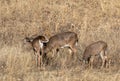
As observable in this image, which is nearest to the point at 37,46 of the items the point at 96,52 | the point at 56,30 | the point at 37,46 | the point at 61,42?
the point at 37,46

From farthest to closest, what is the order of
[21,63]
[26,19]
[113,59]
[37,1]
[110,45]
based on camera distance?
[37,1] → [26,19] → [110,45] → [113,59] → [21,63]

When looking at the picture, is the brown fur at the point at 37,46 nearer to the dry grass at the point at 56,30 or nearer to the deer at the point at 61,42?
the dry grass at the point at 56,30

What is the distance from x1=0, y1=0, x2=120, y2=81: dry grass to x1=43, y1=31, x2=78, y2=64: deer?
21 centimetres

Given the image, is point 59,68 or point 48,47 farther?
point 48,47

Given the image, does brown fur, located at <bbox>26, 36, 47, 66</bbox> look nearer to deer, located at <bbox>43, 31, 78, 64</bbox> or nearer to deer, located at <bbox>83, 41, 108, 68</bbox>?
deer, located at <bbox>43, 31, 78, 64</bbox>

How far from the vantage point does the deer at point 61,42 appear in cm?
1155

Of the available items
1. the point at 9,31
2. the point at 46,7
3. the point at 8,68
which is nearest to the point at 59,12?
the point at 46,7

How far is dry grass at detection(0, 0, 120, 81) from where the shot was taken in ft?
32.4

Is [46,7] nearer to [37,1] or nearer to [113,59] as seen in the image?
[37,1]

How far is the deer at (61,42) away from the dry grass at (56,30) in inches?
8.2

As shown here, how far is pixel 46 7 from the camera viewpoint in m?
15.1

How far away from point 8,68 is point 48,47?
1814mm

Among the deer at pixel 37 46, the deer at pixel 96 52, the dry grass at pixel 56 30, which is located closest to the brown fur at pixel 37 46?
the deer at pixel 37 46

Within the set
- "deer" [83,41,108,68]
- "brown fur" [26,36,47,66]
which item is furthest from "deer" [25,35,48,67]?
"deer" [83,41,108,68]
